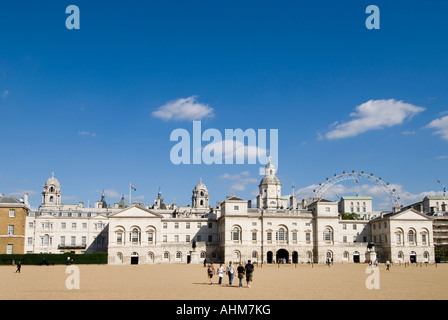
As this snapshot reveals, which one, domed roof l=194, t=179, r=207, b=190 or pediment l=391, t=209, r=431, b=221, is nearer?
pediment l=391, t=209, r=431, b=221

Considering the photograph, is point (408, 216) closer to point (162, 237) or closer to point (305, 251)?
point (305, 251)

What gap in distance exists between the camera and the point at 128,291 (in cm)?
2758

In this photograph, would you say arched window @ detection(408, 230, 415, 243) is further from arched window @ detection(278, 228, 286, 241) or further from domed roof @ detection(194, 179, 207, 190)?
domed roof @ detection(194, 179, 207, 190)

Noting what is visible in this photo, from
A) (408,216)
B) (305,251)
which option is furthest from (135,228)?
(408,216)

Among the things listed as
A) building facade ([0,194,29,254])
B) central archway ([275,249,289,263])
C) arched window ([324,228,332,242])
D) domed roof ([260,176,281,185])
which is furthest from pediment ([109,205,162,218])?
domed roof ([260,176,281,185])

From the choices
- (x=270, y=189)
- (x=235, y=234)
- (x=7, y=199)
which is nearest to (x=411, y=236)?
(x=235, y=234)

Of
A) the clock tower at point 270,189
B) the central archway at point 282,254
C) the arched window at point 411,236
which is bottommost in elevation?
the central archway at point 282,254

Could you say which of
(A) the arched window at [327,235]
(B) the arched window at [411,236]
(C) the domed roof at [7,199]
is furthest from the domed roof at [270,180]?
(C) the domed roof at [7,199]

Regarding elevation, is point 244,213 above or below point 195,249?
above

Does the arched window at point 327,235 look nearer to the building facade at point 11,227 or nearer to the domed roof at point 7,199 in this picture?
the building facade at point 11,227

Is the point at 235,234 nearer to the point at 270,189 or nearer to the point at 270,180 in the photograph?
the point at 270,189

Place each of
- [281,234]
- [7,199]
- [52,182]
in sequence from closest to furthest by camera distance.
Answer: [7,199] < [281,234] < [52,182]

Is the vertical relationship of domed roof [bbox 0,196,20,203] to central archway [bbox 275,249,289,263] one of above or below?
above
